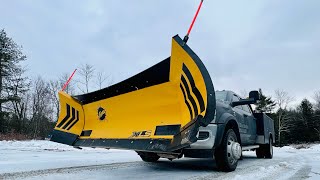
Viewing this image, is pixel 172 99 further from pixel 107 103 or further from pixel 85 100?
pixel 85 100

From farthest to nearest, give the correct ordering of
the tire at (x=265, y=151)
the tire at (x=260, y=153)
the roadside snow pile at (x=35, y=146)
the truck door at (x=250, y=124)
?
the roadside snow pile at (x=35, y=146) < the tire at (x=260, y=153) < the tire at (x=265, y=151) < the truck door at (x=250, y=124)

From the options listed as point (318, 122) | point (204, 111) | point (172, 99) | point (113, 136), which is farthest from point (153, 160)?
point (318, 122)

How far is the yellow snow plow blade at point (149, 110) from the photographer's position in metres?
4.16

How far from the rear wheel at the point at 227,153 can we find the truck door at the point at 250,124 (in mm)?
1993

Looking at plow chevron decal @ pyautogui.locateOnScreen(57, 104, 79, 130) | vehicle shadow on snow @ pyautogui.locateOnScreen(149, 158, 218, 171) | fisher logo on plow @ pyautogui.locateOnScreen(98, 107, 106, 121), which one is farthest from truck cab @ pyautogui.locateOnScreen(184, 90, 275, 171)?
plow chevron decal @ pyautogui.locateOnScreen(57, 104, 79, 130)

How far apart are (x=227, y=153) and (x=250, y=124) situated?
2818 millimetres

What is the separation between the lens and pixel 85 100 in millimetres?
6016

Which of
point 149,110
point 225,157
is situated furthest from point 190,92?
point 225,157

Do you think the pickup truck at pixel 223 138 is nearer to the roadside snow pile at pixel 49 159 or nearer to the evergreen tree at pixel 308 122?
the roadside snow pile at pixel 49 159

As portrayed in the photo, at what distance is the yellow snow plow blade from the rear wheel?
1113mm

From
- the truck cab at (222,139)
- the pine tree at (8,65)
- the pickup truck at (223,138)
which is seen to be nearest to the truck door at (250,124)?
the pickup truck at (223,138)

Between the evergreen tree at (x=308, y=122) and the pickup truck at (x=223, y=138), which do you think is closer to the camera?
the pickup truck at (x=223, y=138)

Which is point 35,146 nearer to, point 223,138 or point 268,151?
point 268,151

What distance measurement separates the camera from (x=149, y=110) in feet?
16.6
